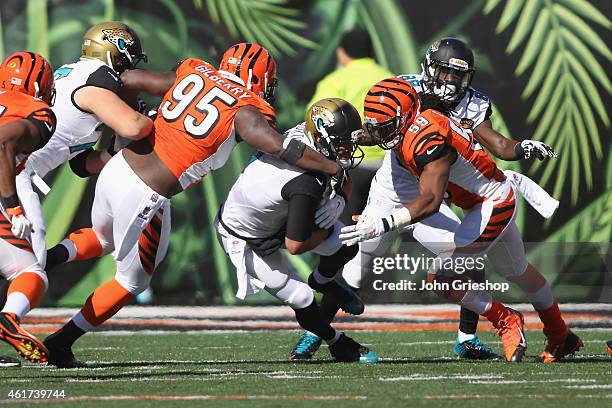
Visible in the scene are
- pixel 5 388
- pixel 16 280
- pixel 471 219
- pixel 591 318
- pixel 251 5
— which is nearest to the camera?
pixel 5 388

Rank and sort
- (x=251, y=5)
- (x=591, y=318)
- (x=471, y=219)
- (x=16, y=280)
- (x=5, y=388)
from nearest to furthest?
1. (x=5, y=388)
2. (x=16, y=280)
3. (x=471, y=219)
4. (x=591, y=318)
5. (x=251, y=5)

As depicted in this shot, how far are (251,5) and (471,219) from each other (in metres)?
3.90

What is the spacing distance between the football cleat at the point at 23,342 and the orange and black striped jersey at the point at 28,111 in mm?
1003

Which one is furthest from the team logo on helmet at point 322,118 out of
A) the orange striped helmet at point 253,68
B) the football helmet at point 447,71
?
the football helmet at point 447,71

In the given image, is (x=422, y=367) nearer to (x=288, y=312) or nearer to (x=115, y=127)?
(x=115, y=127)

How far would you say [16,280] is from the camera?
6.30m

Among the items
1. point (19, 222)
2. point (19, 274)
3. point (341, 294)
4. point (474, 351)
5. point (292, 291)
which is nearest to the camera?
point (19, 222)

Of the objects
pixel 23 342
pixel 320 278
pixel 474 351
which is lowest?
pixel 474 351

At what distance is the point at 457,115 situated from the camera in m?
7.50

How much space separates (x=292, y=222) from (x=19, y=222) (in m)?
1.37

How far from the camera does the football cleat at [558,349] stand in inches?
274

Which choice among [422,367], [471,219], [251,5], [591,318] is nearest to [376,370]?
[422,367]

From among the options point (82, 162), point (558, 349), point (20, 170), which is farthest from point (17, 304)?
point (558, 349)

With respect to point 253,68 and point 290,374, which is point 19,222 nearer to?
point 290,374
